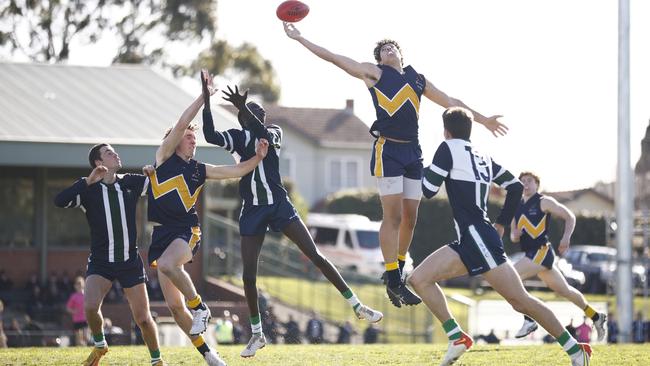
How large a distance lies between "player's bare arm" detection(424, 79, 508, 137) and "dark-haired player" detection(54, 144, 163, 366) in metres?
3.26

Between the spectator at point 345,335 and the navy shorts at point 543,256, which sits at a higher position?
the navy shorts at point 543,256

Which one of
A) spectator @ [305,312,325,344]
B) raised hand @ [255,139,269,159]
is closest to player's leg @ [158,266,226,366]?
raised hand @ [255,139,269,159]

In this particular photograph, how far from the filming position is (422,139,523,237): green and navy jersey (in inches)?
440

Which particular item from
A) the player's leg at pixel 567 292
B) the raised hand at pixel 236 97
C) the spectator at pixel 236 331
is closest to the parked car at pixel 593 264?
the spectator at pixel 236 331

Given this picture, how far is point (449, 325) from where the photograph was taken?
11.6m

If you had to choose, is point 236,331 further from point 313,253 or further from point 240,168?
point 240,168

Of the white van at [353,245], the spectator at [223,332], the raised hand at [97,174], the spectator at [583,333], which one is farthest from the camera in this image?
the white van at [353,245]

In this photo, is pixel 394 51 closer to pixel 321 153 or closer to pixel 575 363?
pixel 575 363

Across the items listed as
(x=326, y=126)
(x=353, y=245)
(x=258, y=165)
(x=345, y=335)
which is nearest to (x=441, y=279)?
(x=258, y=165)

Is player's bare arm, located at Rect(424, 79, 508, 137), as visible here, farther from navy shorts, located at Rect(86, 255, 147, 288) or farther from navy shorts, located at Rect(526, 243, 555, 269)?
navy shorts, located at Rect(526, 243, 555, 269)

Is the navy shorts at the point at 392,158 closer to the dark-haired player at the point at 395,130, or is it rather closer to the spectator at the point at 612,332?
the dark-haired player at the point at 395,130

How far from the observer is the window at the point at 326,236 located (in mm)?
43094

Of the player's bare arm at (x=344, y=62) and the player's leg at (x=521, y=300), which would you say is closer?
the player's leg at (x=521, y=300)

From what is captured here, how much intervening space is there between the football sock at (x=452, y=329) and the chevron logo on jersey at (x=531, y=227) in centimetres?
572
